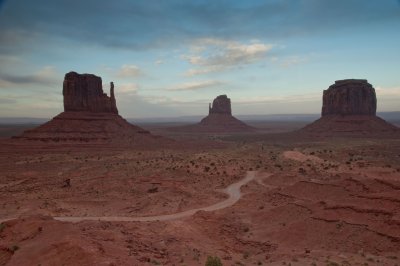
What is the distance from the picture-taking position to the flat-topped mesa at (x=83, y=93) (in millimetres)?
94000

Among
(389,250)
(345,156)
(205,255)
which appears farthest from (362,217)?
(345,156)

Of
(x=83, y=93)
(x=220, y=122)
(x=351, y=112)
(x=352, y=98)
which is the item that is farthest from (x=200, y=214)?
(x=220, y=122)

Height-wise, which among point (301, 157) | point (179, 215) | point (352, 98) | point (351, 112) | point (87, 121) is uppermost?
point (352, 98)

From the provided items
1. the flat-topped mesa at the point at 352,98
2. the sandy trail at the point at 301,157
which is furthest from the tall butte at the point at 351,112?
the sandy trail at the point at 301,157

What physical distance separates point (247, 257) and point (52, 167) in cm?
4617

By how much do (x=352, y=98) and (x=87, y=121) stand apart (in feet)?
254

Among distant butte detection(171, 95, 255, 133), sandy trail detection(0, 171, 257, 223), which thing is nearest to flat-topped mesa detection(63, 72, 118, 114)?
sandy trail detection(0, 171, 257, 223)

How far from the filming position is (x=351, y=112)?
11944 centimetres

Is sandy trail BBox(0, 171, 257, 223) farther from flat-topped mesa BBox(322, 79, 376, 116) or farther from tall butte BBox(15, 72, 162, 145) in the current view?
flat-topped mesa BBox(322, 79, 376, 116)

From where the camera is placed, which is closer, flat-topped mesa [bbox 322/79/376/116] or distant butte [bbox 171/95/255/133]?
flat-topped mesa [bbox 322/79/376/116]

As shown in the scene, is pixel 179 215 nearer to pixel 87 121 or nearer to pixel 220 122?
pixel 87 121

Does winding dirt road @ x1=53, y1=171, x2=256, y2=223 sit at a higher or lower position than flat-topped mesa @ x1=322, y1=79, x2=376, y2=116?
lower

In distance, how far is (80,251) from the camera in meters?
17.8

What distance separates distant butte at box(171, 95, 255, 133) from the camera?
172 meters
